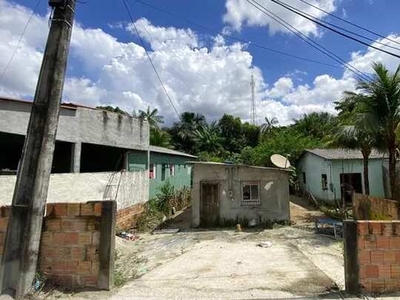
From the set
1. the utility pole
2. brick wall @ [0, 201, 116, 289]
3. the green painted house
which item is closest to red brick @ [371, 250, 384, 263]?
brick wall @ [0, 201, 116, 289]

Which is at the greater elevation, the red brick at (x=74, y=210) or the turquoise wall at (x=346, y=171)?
the turquoise wall at (x=346, y=171)

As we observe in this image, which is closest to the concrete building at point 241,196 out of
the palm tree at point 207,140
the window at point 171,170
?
the window at point 171,170

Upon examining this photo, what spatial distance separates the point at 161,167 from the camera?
74.5 feet

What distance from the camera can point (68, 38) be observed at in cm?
645

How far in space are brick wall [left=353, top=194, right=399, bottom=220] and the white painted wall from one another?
28.5 ft

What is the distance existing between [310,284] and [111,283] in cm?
353

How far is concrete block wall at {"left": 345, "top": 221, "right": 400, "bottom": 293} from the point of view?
6.04 metres

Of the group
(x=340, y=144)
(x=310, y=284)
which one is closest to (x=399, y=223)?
(x=310, y=284)

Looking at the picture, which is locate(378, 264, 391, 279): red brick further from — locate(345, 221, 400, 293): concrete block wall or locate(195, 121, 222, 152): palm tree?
locate(195, 121, 222, 152): palm tree

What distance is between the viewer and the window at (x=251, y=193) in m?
16.6

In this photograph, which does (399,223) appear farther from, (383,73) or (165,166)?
(165,166)

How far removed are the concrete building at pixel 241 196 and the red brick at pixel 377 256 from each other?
10.5 meters

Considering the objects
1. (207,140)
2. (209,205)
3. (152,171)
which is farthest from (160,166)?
(207,140)

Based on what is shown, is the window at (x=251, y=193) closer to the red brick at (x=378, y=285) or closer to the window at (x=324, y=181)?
the window at (x=324, y=181)
